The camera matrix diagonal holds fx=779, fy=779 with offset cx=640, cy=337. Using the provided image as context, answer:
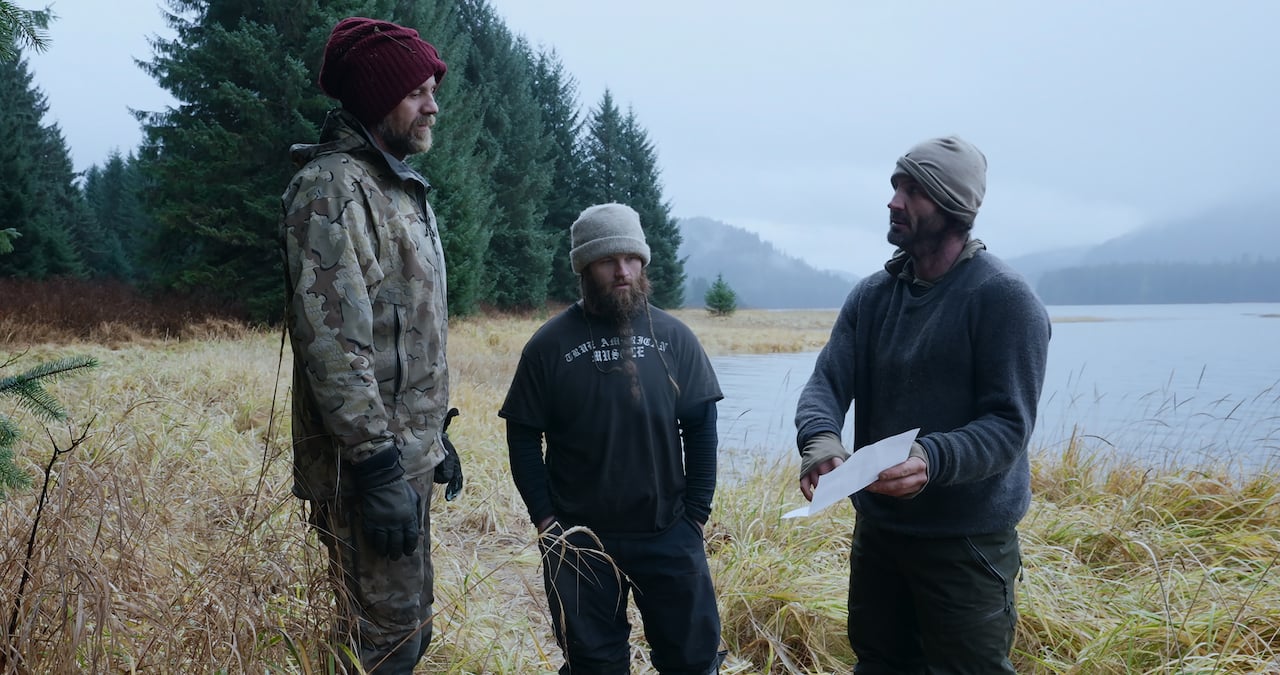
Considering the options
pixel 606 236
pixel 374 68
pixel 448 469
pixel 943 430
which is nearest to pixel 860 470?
pixel 943 430

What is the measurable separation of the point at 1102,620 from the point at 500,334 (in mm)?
13267

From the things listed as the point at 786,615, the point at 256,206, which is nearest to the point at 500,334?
the point at 256,206

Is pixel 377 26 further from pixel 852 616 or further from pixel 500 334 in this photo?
pixel 500 334

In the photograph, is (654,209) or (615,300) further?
(654,209)

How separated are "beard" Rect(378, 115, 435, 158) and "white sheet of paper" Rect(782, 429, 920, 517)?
144 cm

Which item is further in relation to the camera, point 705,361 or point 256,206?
point 256,206

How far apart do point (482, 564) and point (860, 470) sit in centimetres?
275

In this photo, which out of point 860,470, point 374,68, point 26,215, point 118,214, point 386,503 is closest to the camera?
point 860,470

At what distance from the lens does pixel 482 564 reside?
403 cm

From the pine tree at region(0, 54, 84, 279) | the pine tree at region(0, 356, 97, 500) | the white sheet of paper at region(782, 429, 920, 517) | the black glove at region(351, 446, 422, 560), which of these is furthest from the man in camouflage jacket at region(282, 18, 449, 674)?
the pine tree at region(0, 54, 84, 279)

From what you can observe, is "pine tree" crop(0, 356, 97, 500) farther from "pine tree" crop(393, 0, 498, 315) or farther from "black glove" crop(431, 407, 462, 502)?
"pine tree" crop(393, 0, 498, 315)

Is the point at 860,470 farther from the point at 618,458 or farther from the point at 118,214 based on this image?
the point at 118,214

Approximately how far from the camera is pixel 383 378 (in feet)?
6.87

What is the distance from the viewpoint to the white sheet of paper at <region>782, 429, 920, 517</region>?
1.73 m
